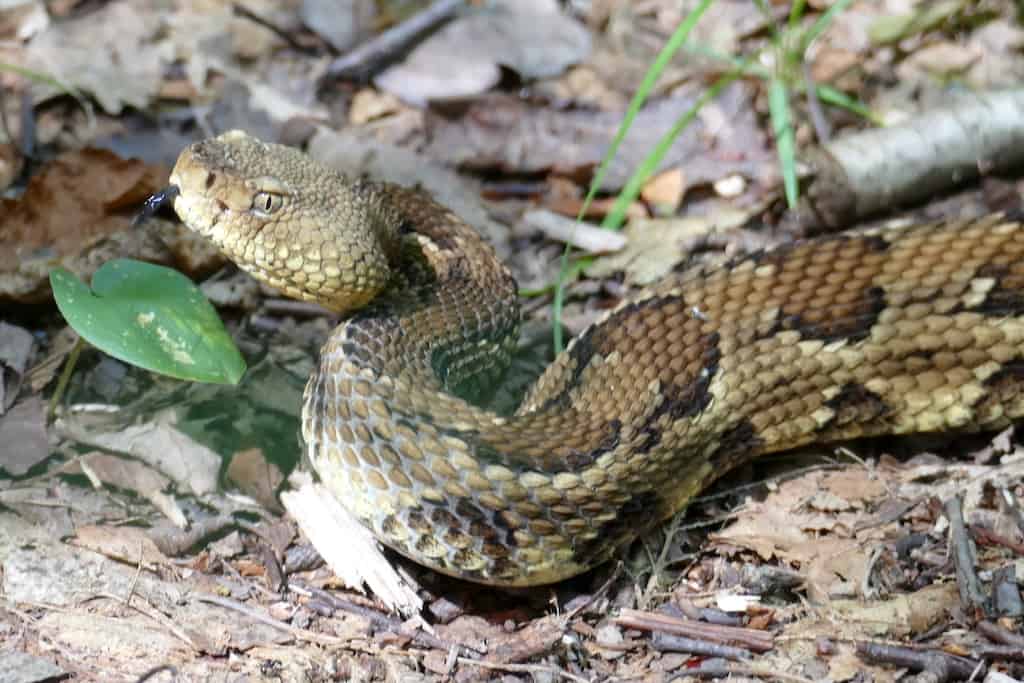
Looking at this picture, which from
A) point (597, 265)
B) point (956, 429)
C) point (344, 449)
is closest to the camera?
point (344, 449)

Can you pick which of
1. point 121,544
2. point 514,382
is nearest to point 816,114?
point 514,382

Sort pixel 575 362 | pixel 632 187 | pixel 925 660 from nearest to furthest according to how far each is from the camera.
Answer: pixel 925 660 < pixel 575 362 < pixel 632 187

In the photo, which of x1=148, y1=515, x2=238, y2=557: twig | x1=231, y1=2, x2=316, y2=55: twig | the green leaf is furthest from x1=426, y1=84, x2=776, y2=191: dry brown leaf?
x1=148, y1=515, x2=238, y2=557: twig

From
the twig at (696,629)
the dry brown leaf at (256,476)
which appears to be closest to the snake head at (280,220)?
the dry brown leaf at (256,476)

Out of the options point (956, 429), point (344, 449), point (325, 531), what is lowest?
point (325, 531)

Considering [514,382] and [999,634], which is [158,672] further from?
[999,634]

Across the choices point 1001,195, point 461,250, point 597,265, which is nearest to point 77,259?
point 461,250

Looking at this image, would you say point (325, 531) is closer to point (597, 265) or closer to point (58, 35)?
point (597, 265)
